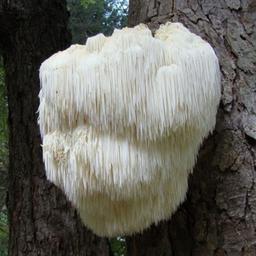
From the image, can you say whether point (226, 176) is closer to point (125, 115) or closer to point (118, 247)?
point (125, 115)

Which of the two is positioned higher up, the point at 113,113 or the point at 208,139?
the point at 113,113

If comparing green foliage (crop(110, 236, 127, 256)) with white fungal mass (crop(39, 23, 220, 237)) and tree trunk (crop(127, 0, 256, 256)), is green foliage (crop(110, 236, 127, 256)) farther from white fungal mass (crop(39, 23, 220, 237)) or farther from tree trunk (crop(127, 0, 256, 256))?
white fungal mass (crop(39, 23, 220, 237))

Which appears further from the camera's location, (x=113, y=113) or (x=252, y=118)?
(x=252, y=118)

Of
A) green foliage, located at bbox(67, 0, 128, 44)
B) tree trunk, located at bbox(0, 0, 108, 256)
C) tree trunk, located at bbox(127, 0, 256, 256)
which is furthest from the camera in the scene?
green foliage, located at bbox(67, 0, 128, 44)

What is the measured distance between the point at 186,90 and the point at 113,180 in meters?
0.27

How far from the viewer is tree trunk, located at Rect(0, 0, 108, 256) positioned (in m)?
2.85

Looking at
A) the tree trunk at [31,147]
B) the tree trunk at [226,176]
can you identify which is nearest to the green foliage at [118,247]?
the tree trunk at [31,147]

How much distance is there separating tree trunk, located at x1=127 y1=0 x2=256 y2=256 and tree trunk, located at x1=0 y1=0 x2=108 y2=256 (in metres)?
1.34

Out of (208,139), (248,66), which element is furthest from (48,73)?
(248,66)

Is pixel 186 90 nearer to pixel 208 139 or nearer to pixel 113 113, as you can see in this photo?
pixel 113 113

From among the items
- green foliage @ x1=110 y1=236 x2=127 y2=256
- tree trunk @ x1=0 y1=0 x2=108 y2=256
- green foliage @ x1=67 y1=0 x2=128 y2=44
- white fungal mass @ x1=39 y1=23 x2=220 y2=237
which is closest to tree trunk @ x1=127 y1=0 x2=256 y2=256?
white fungal mass @ x1=39 y1=23 x2=220 y2=237

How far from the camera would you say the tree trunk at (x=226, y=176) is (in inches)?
57.1

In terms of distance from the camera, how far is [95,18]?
6914 millimetres

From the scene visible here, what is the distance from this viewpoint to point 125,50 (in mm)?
1196
